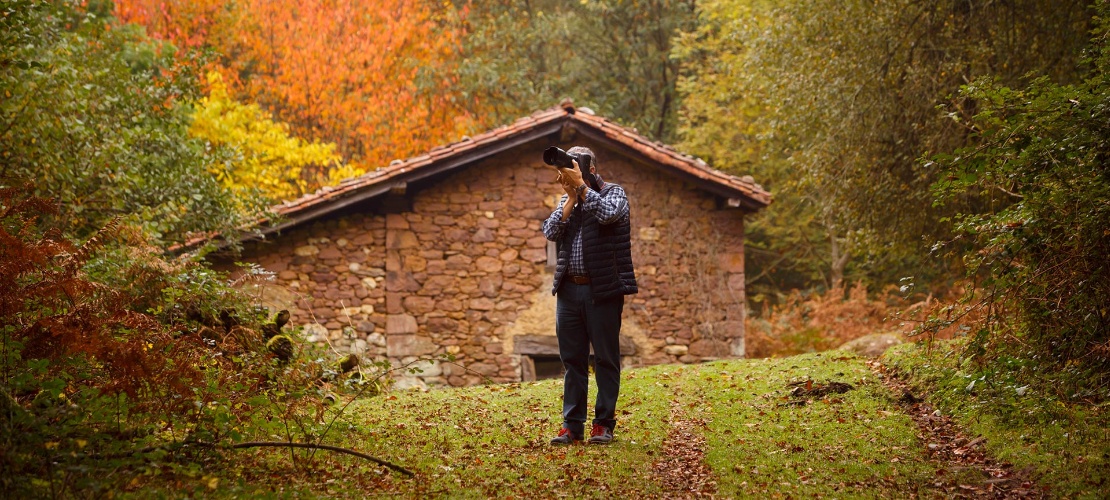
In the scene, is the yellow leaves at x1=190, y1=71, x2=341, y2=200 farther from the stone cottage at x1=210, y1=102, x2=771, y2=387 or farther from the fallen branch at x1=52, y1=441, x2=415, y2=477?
the fallen branch at x1=52, y1=441, x2=415, y2=477

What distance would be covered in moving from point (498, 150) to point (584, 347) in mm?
7422

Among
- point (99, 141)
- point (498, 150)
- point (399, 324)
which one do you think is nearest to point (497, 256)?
point (498, 150)

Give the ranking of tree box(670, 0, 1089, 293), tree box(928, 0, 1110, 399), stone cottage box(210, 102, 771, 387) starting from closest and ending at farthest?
tree box(928, 0, 1110, 399) → tree box(670, 0, 1089, 293) → stone cottage box(210, 102, 771, 387)

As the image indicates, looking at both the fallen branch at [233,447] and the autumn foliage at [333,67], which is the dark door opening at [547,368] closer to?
the fallen branch at [233,447]

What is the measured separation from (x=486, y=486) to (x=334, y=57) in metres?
19.4

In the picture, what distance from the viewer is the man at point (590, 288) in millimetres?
6015

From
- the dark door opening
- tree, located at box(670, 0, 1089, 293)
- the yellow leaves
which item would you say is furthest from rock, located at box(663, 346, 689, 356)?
the yellow leaves

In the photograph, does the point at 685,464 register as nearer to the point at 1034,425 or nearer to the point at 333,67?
the point at 1034,425

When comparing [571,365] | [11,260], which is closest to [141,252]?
[11,260]

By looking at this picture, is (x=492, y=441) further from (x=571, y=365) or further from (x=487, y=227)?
(x=487, y=227)

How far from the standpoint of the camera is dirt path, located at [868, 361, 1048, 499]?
5004 mm

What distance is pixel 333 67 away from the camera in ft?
75.6

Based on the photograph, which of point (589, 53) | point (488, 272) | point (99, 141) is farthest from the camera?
point (589, 53)

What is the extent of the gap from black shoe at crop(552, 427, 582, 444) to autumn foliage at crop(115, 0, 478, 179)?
17021 millimetres
